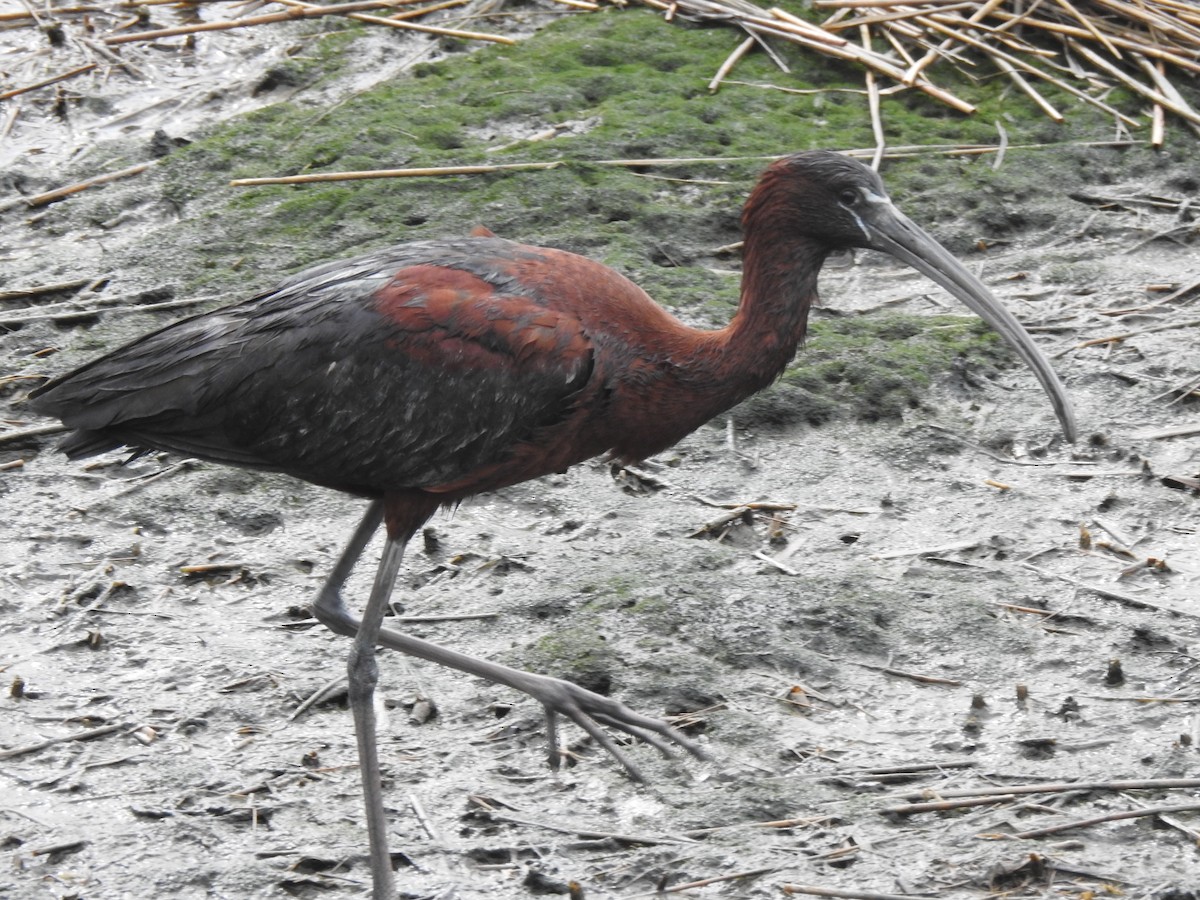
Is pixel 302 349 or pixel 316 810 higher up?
pixel 302 349

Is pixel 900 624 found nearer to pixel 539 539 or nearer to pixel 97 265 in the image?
pixel 539 539

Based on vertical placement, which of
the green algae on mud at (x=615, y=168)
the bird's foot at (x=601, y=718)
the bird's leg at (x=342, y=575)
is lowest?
the bird's foot at (x=601, y=718)

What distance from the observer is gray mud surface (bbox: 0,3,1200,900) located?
4766 mm

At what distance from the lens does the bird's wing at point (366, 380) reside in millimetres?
4926

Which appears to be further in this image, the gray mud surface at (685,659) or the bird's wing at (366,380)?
the bird's wing at (366,380)

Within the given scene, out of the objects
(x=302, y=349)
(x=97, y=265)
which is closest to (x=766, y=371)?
(x=302, y=349)

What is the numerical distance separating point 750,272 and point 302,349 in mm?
1388

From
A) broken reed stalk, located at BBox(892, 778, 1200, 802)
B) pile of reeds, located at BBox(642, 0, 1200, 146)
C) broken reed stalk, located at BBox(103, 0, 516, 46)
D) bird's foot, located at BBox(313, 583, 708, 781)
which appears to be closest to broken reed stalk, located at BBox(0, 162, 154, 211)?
broken reed stalk, located at BBox(103, 0, 516, 46)

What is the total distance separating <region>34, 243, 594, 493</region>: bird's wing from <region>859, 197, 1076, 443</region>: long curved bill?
3.21 ft

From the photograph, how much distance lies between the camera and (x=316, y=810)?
5.06m

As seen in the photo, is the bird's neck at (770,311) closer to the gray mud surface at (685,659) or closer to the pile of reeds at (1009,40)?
the gray mud surface at (685,659)

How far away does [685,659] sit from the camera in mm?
5590

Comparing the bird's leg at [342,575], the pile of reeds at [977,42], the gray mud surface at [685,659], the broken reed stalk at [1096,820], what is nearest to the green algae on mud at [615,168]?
the pile of reeds at [977,42]

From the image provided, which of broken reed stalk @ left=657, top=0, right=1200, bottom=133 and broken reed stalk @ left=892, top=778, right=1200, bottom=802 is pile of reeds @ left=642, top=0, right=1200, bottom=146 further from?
broken reed stalk @ left=892, top=778, right=1200, bottom=802
